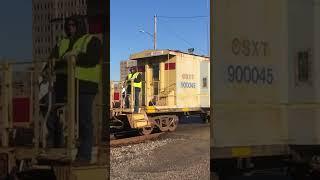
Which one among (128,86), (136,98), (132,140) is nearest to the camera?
(132,140)

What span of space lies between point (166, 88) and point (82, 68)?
1676 millimetres

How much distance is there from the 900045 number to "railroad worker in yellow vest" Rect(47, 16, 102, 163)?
1.17 metres

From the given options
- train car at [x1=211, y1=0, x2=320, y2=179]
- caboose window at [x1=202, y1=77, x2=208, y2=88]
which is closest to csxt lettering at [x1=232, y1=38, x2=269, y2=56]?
train car at [x1=211, y1=0, x2=320, y2=179]

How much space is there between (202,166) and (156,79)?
0.77m

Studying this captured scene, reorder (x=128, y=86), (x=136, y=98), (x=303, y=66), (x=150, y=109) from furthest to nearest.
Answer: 1. (x=303, y=66)
2. (x=150, y=109)
3. (x=136, y=98)
4. (x=128, y=86)

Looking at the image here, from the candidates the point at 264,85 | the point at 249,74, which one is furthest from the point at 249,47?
the point at 264,85

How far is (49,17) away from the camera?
9.10 feet

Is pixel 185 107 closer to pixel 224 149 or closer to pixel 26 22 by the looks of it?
pixel 224 149

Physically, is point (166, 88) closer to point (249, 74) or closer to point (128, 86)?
point (249, 74)

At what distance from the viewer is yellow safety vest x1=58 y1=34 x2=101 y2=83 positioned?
8.97 feet

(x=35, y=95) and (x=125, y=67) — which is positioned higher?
(x=125, y=67)

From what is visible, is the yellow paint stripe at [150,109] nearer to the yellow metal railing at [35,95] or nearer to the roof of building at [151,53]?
the roof of building at [151,53]

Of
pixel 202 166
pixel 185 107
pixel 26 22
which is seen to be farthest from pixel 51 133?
pixel 185 107

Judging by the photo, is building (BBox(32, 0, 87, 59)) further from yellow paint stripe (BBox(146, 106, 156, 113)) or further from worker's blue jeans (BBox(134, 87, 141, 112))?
yellow paint stripe (BBox(146, 106, 156, 113))
